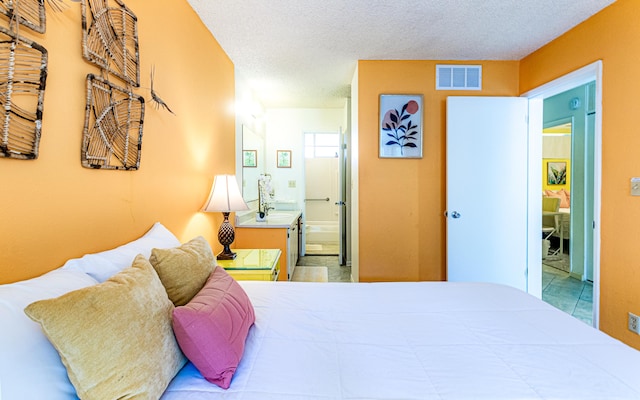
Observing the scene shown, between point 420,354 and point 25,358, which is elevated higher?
point 25,358

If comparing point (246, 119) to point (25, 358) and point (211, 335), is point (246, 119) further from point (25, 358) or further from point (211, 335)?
point (25, 358)

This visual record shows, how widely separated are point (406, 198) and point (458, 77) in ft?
4.47

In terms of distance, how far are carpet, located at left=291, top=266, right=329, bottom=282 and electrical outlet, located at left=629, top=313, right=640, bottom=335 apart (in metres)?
2.73

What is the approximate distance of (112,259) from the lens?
1097 millimetres

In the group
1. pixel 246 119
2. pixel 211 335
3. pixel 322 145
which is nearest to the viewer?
pixel 211 335

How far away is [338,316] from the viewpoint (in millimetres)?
1330

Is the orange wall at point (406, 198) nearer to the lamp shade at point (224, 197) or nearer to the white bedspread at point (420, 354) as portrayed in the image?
the lamp shade at point (224, 197)

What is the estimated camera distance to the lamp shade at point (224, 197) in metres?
2.19

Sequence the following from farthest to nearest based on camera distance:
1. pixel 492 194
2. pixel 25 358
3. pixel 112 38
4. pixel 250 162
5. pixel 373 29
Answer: pixel 250 162, pixel 492 194, pixel 373 29, pixel 112 38, pixel 25 358

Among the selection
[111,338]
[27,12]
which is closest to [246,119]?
[27,12]

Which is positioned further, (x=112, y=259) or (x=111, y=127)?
(x=111, y=127)

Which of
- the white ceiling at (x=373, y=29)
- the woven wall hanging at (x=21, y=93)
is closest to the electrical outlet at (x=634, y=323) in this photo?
the white ceiling at (x=373, y=29)

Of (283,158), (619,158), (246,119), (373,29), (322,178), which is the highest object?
(373,29)

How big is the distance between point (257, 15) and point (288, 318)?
2.12 metres
